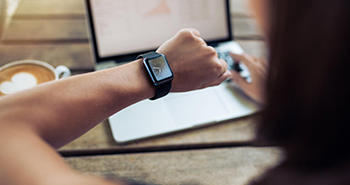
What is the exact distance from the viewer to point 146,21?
0.94m

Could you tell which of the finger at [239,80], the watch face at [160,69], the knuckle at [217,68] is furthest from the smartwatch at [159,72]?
the finger at [239,80]

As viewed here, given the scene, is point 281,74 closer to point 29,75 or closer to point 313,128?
point 313,128

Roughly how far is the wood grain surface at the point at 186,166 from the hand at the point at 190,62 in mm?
148

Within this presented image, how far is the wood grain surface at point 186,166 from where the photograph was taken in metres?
0.67

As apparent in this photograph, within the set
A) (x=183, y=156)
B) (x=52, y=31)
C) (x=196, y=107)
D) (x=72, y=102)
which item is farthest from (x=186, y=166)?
(x=52, y=31)

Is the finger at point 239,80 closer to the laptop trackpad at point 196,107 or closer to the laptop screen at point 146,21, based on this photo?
the laptop trackpad at point 196,107

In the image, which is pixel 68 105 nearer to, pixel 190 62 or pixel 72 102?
pixel 72 102

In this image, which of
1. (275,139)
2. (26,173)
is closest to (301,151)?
(275,139)

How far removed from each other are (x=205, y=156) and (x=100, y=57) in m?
0.40

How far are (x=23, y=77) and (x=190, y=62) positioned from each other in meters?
0.39

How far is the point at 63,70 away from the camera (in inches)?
32.0

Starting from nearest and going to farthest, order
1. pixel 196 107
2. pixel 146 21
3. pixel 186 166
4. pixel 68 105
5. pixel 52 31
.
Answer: pixel 68 105
pixel 186 166
pixel 196 107
pixel 146 21
pixel 52 31

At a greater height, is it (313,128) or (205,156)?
(313,128)

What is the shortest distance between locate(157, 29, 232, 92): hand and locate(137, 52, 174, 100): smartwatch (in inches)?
1.1
